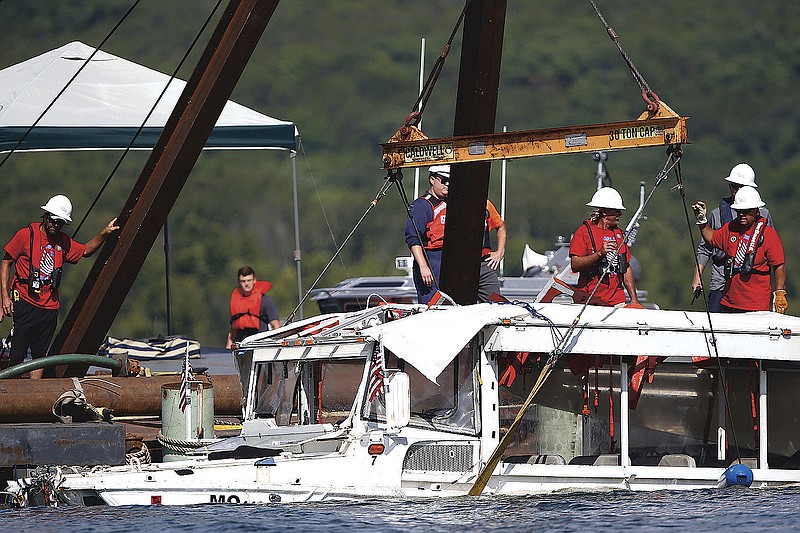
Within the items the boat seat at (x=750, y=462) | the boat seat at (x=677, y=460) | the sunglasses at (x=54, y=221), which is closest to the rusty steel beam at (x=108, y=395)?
the sunglasses at (x=54, y=221)

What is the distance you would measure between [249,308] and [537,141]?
22.5 feet

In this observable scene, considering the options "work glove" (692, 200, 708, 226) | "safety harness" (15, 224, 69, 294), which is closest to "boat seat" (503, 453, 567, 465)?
"work glove" (692, 200, 708, 226)

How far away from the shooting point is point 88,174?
79188 mm

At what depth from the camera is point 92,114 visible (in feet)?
54.3

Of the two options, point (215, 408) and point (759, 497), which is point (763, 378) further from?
point (215, 408)

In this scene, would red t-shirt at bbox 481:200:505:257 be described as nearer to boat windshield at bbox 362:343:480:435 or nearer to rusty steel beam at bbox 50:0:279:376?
rusty steel beam at bbox 50:0:279:376

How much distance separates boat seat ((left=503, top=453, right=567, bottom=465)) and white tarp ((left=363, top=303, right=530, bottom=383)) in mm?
1131

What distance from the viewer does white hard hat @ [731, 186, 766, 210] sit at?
1167 cm

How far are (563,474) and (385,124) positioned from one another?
245 ft

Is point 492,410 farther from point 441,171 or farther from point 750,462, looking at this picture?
point 441,171

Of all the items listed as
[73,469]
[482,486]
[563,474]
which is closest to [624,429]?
[563,474]

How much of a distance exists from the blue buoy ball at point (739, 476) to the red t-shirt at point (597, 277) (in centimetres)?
190

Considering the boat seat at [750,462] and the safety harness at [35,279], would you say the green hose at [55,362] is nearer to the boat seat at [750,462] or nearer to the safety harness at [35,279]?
the safety harness at [35,279]

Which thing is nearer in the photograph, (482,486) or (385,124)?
(482,486)
